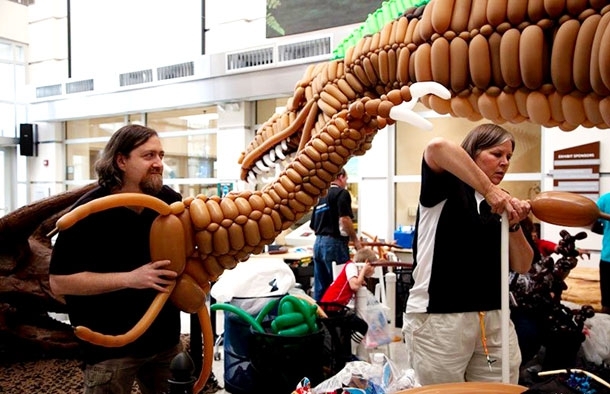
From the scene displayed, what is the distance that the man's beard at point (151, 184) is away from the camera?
49.6 inches

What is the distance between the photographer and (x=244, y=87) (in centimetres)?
609

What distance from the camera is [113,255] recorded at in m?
1.34

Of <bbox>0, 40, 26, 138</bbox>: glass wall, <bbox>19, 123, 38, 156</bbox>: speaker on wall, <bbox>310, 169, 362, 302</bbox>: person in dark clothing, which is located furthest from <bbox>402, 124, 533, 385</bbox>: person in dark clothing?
<bbox>0, 40, 26, 138</bbox>: glass wall

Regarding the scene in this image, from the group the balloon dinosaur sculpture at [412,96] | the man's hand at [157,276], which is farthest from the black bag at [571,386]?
the man's hand at [157,276]

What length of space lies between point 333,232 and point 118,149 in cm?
315

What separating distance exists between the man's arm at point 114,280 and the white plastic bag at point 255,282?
1.77 m

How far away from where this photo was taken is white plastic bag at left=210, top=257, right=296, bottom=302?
9.79 feet

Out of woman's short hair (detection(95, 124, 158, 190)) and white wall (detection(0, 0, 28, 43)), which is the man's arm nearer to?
woman's short hair (detection(95, 124, 158, 190))

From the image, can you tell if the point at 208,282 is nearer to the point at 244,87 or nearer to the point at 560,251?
the point at 560,251

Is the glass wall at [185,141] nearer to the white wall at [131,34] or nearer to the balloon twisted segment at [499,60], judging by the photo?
the white wall at [131,34]

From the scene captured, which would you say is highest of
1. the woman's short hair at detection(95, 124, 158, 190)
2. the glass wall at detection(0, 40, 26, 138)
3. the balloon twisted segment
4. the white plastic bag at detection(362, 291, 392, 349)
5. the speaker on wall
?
the glass wall at detection(0, 40, 26, 138)

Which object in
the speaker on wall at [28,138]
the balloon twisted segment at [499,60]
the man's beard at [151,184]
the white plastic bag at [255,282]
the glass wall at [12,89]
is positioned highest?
the glass wall at [12,89]

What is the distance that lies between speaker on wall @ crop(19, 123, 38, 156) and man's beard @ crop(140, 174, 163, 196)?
855 cm

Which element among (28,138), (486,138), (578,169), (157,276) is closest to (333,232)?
(578,169)
